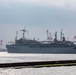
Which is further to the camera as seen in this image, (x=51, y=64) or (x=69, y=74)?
(x=51, y=64)

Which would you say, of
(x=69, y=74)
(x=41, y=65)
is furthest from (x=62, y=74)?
(x=41, y=65)

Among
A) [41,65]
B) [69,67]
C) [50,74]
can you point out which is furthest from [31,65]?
[69,67]

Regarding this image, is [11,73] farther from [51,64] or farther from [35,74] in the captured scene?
[51,64]

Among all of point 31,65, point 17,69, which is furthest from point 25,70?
point 17,69

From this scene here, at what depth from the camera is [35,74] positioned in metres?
45.5

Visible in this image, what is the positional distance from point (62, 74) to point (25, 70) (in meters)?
7.74

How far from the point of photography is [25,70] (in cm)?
5128

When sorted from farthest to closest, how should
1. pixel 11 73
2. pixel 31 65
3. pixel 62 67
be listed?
1. pixel 62 67
2. pixel 31 65
3. pixel 11 73

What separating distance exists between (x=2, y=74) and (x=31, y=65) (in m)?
7.18

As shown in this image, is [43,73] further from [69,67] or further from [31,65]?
[69,67]

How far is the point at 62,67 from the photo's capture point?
53.9 m

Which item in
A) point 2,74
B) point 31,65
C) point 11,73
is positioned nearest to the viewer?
point 2,74

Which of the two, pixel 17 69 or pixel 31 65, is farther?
pixel 31 65

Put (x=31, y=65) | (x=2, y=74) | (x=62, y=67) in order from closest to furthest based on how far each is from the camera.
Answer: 1. (x=2, y=74)
2. (x=31, y=65)
3. (x=62, y=67)
